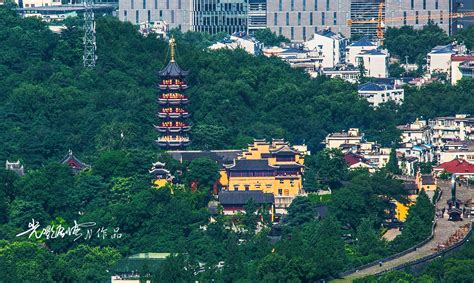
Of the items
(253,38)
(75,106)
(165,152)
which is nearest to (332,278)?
(165,152)

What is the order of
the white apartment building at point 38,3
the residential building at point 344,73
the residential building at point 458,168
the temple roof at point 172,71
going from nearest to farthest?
the residential building at point 458,168, the temple roof at point 172,71, the residential building at point 344,73, the white apartment building at point 38,3

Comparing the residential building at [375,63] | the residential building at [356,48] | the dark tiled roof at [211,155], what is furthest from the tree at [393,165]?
the residential building at [356,48]

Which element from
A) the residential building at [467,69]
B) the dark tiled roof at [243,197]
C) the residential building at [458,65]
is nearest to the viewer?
the dark tiled roof at [243,197]

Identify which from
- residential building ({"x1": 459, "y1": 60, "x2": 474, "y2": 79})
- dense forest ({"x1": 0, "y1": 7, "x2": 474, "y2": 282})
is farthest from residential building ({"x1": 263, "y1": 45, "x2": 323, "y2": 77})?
residential building ({"x1": 459, "y1": 60, "x2": 474, "y2": 79})

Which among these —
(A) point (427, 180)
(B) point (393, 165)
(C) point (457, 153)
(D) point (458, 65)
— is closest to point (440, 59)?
(D) point (458, 65)

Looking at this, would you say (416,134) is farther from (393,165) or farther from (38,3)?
(38,3)

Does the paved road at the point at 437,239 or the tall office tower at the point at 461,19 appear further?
the tall office tower at the point at 461,19

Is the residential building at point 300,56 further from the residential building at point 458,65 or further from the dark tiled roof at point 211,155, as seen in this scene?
the dark tiled roof at point 211,155
